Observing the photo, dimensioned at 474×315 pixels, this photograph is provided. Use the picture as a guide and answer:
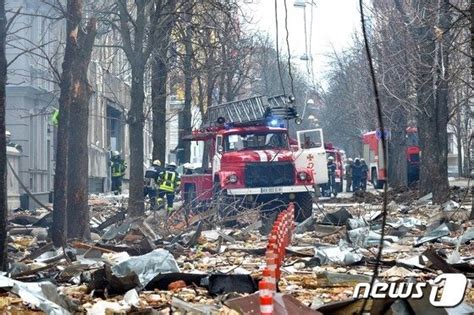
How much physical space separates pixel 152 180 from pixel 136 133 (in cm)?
337

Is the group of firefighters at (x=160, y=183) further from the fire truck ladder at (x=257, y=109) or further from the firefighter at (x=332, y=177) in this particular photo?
the firefighter at (x=332, y=177)

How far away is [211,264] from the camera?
12.7 meters

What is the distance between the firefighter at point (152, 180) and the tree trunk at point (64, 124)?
30.7ft

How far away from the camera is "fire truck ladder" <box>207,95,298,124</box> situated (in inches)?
903

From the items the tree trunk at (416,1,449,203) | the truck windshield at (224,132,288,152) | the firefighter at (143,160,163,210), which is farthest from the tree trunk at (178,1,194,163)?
the tree trunk at (416,1,449,203)

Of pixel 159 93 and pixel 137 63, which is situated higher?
pixel 137 63

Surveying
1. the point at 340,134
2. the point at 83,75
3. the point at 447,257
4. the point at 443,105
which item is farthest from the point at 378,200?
the point at 340,134

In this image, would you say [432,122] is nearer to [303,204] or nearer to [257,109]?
[257,109]

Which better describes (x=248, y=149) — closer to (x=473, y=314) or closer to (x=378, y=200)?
(x=378, y=200)

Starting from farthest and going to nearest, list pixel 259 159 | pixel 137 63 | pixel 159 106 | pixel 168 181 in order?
pixel 159 106 → pixel 168 181 → pixel 137 63 → pixel 259 159

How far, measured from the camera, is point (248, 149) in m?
22.6

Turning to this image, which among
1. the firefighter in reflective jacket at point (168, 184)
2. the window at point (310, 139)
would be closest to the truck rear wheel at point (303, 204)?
the window at point (310, 139)

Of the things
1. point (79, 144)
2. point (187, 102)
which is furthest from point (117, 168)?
point (79, 144)

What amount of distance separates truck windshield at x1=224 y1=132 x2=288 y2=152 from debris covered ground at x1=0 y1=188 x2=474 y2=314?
120 inches
